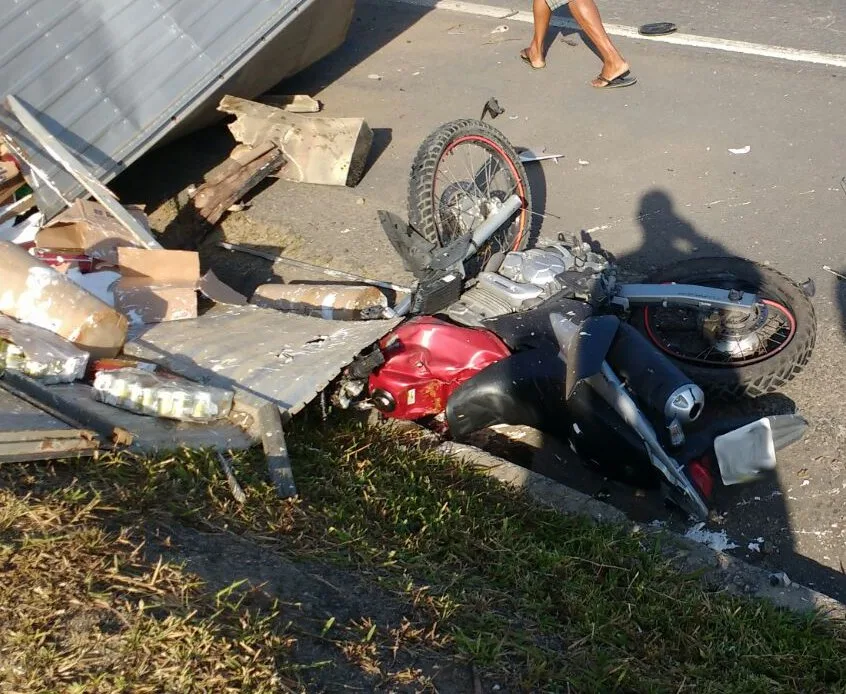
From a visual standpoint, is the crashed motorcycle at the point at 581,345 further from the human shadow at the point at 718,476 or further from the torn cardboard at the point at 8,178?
the torn cardboard at the point at 8,178

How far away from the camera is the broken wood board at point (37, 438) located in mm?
3002

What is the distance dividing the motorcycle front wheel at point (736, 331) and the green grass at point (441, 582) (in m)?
1.04

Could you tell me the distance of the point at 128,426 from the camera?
3424 mm

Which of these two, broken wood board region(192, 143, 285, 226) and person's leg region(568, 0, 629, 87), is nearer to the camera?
broken wood board region(192, 143, 285, 226)

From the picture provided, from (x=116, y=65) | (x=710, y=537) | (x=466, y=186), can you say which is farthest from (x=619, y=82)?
(x=710, y=537)

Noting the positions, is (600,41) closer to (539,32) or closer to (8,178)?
(539,32)

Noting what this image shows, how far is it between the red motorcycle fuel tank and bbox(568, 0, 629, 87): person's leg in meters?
3.96

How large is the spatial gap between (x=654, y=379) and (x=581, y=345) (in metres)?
0.31

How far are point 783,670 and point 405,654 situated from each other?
3.85ft

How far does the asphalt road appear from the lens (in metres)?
3.74

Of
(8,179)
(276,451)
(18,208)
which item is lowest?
(276,451)

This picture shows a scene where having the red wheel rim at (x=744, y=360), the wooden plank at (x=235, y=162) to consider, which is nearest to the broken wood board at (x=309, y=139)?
the wooden plank at (x=235, y=162)

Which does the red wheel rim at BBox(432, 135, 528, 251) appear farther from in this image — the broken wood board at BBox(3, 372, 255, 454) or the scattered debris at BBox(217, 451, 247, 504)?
the scattered debris at BBox(217, 451, 247, 504)

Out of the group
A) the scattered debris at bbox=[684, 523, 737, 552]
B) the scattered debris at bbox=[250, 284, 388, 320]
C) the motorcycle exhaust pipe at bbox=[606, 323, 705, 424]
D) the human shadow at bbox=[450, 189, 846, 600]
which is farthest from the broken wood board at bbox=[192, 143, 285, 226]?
the scattered debris at bbox=[684, 523, 737, 552]
